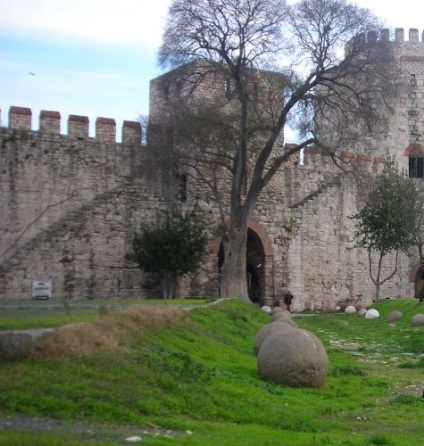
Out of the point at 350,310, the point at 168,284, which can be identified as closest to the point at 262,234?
the point at 350,310

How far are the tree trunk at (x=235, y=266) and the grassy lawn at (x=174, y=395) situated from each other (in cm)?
1231

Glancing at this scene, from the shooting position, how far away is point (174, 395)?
9.88 m

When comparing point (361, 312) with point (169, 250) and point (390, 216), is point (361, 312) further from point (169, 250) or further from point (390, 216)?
point (169, 250)

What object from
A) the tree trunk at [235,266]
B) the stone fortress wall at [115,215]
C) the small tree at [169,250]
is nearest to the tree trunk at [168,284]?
the small tree at [169,250]

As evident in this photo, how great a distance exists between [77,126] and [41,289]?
17.7 ft

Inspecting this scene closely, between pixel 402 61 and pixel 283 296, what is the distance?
14.0 m

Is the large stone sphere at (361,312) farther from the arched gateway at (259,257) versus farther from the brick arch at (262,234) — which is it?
the brick arch at (262,234)

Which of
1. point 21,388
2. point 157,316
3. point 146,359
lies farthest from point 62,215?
point 21,388

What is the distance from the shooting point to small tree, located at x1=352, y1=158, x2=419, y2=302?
1319 inches

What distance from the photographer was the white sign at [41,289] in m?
25.7

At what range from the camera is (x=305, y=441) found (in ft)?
29.2

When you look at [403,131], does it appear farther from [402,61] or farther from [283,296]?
[283,296]

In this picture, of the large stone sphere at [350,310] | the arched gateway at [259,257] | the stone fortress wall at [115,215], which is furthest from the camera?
the large stone sphere at [350,310]

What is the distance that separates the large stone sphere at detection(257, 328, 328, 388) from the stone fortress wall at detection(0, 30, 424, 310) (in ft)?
48.0
